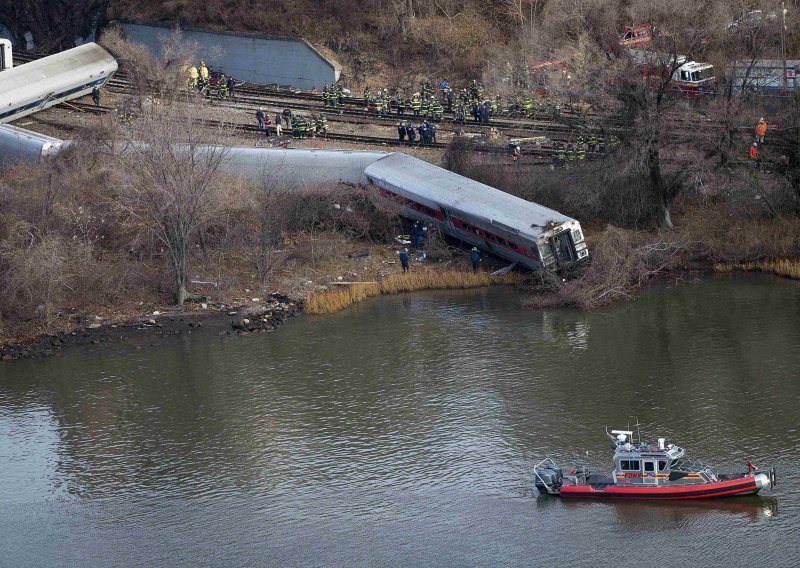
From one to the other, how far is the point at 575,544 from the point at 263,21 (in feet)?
160

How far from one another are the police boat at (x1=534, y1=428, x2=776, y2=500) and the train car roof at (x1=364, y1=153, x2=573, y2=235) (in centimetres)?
1500

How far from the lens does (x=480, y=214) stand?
4162 cm

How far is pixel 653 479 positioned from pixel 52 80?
41.3 metres

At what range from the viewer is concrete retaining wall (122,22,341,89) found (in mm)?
62781

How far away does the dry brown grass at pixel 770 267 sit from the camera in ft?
135

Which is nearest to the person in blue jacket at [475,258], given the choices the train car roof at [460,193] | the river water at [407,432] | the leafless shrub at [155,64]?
the train car roof at [460,193]

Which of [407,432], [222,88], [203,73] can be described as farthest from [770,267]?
[203,73]

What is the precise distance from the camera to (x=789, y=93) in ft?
151

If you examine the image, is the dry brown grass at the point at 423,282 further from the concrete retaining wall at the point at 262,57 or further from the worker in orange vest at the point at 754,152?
the concrete retaining wall at the point at 262,57

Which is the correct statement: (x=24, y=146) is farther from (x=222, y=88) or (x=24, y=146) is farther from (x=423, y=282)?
(x=423, y=282)

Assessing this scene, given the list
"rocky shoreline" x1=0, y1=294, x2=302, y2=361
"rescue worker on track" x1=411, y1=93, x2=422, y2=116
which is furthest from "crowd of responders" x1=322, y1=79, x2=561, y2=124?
"rocky shoreline" x1=0, y1=294, x2=302, y2=361

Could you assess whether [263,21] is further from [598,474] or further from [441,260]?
[598,474]

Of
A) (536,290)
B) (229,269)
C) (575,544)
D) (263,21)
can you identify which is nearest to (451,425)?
(575,544)

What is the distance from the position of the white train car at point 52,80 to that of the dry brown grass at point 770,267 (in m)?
33.3
